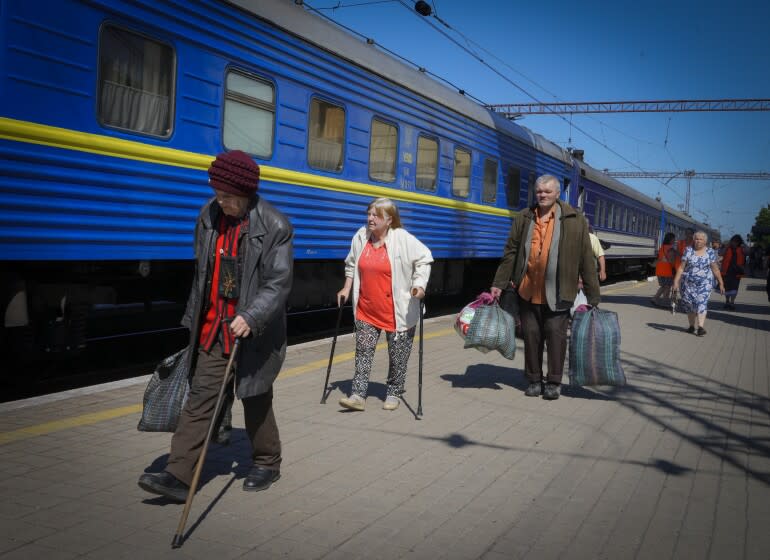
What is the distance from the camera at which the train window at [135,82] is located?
565 cm

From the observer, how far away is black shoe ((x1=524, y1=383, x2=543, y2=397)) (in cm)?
638

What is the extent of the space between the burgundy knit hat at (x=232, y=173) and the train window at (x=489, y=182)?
31.0 ft

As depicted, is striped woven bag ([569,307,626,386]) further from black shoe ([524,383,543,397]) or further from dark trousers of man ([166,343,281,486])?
dark trousers of man ([166,343,281,486])

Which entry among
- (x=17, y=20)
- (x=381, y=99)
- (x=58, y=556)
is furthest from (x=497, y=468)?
(x=381, y=99)

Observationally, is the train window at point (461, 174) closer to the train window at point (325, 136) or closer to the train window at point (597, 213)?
the train window at point (325, 136)

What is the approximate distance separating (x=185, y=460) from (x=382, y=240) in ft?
8.17

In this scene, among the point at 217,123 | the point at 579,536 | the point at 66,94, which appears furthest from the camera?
the point at 217,123

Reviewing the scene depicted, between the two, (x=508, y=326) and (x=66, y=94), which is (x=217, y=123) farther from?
(x=508, y=326)

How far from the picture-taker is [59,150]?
209 inches

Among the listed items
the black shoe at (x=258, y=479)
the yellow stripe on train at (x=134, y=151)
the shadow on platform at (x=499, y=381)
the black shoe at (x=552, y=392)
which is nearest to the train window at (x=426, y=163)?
the yellow stripe on train at (x=134, y=151)

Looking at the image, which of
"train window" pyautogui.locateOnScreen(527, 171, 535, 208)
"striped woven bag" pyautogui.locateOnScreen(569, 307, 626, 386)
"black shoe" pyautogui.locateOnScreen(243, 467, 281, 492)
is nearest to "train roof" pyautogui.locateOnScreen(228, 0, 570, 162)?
"train window" pyautogui.locateOnScreen(527, 171, 535, 208)

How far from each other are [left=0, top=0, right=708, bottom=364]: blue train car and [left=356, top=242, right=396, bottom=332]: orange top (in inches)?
73.2

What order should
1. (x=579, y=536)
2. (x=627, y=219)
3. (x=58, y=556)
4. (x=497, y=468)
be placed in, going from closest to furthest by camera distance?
1. (x=58, y=556)
2. (x=579, y=536)
3. (x=497, y=468)
4. (x=627, y=219)

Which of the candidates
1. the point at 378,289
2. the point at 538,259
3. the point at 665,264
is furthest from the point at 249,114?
the point at 665,264
